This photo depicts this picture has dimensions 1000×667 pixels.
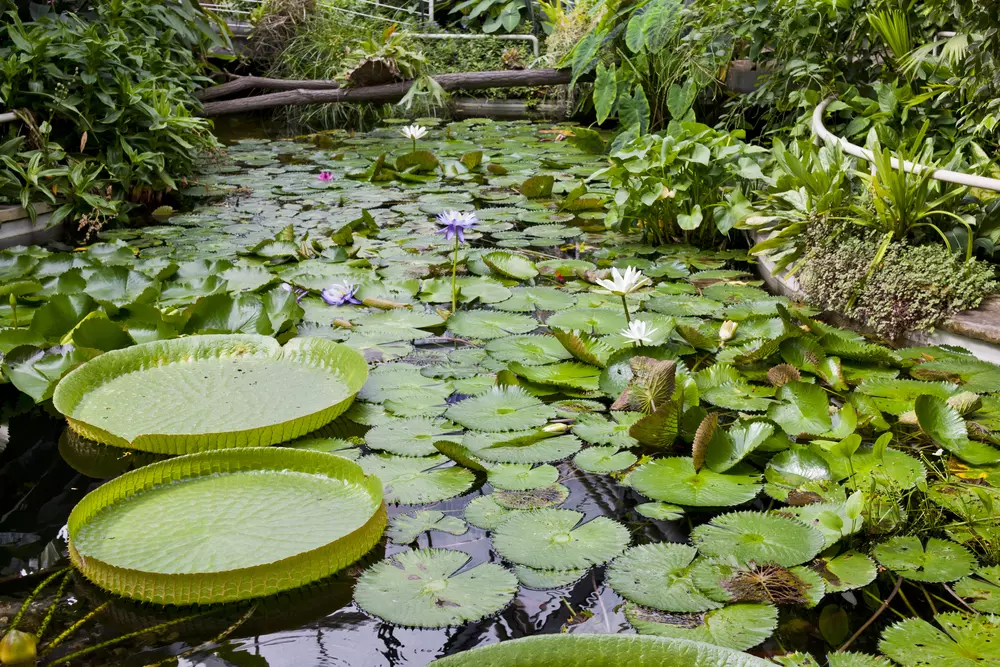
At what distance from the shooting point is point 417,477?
1901mm

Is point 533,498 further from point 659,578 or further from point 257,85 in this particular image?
point 257,85

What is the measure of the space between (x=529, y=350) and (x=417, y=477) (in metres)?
0.79

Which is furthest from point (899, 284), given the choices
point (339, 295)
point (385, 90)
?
point (385, 90)

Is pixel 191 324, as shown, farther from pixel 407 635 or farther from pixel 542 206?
pixel 542 206

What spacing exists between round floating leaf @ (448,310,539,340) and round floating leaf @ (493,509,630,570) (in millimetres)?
1044

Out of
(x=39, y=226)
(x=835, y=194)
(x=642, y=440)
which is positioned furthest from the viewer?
(x=39, y=226)

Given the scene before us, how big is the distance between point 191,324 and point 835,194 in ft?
7.42

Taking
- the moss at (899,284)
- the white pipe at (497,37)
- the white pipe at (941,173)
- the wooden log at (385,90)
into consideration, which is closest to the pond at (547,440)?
the moss at (899,284)

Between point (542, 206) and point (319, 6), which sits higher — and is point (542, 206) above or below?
below

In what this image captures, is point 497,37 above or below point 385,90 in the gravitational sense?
above

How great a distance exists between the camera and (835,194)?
294 centimetres

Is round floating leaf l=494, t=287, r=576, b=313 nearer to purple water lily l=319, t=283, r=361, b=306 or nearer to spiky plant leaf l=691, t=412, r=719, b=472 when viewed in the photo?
purple water lily l=319, t=283, r=361, b=306

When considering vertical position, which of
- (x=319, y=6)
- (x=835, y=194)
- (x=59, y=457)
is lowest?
(x=59, y=457)

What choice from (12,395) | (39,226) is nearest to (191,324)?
(12,395)
